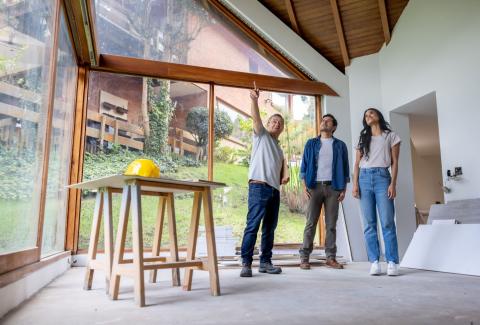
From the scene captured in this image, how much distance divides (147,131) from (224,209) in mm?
→ 1313

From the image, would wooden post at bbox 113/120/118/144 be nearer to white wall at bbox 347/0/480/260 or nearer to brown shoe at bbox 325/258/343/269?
brown shoe at bbox 325/258/343/269

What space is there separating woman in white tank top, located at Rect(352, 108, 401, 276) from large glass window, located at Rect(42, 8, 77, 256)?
2.41m

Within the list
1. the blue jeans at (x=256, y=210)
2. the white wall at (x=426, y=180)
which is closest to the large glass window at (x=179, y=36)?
the blue jeans at (x=256, y=210)

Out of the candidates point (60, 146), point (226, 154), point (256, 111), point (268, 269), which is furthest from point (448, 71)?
point (60, 146)

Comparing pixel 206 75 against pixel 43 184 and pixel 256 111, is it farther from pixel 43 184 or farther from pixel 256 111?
pixel 43 184

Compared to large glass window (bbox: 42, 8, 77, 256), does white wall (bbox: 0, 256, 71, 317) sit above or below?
below

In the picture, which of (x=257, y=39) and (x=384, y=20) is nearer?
(x=384, y=20)

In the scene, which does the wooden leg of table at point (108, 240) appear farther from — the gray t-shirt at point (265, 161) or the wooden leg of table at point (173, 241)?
the gray t-shirt at point (265, 161)

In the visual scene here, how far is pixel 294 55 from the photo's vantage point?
533 cm

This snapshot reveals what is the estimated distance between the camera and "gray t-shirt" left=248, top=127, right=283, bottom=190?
2.92 metres

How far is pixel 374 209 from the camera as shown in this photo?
3137 millimetres

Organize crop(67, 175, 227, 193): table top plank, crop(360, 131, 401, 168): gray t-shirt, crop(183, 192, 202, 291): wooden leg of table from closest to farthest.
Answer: crop(67, 175, 227, 193): table top plank → crop(183, 192, 202, 291): wooden leg of table → crop(360, 131, 401, 168): gray t-shirt

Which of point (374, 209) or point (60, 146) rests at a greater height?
point (60, 146)

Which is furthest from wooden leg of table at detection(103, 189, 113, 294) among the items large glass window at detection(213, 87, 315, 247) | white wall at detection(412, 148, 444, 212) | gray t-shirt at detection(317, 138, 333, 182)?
white wall at detection(412, 148, 444, 212)
